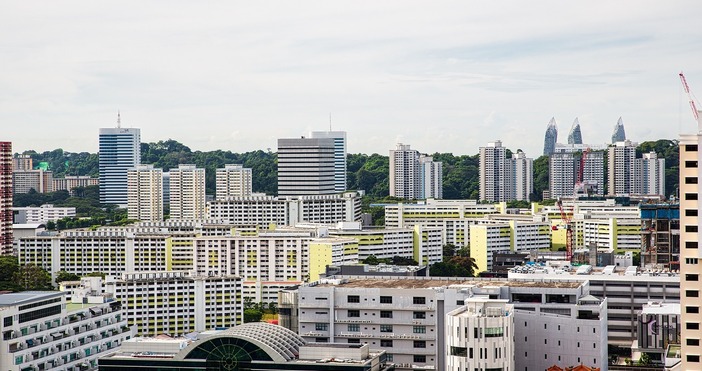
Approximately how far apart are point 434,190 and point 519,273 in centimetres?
7566

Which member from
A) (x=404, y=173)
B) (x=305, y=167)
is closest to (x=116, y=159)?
(x=404, y=173)

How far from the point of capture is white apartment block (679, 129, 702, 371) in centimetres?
2797

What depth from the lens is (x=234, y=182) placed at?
116 metres

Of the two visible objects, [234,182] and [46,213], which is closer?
[46,213]

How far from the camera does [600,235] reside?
82.5 meters

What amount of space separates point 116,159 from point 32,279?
7082 cm

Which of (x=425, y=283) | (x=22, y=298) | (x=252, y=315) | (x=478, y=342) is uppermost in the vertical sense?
(x=425, y=283)

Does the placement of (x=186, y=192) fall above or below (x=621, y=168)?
below

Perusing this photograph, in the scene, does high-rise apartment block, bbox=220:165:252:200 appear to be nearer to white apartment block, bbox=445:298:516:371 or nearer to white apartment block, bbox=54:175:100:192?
white apartment block, bbox=54:175:100:192

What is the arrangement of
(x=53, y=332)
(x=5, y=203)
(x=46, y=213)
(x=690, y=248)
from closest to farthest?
(x=690, y=248) → (x=53, y=332) → (x=5, y=203) → (x=46, y=213)

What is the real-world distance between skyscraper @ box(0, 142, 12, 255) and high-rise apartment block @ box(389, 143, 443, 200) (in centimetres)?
5297

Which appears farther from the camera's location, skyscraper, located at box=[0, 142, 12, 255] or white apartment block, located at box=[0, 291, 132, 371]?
skyscraper, located at box=[0, 142, 12, 255]

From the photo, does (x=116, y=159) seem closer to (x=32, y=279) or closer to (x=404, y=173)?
(x=404, y=173)

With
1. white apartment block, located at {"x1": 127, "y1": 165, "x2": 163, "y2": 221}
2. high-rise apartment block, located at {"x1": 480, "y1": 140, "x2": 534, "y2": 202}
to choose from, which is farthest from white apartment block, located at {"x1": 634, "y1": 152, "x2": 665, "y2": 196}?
white apartment block, located at {"x1": 127, "y1": 165, "x2": 163, "y2": 221}
